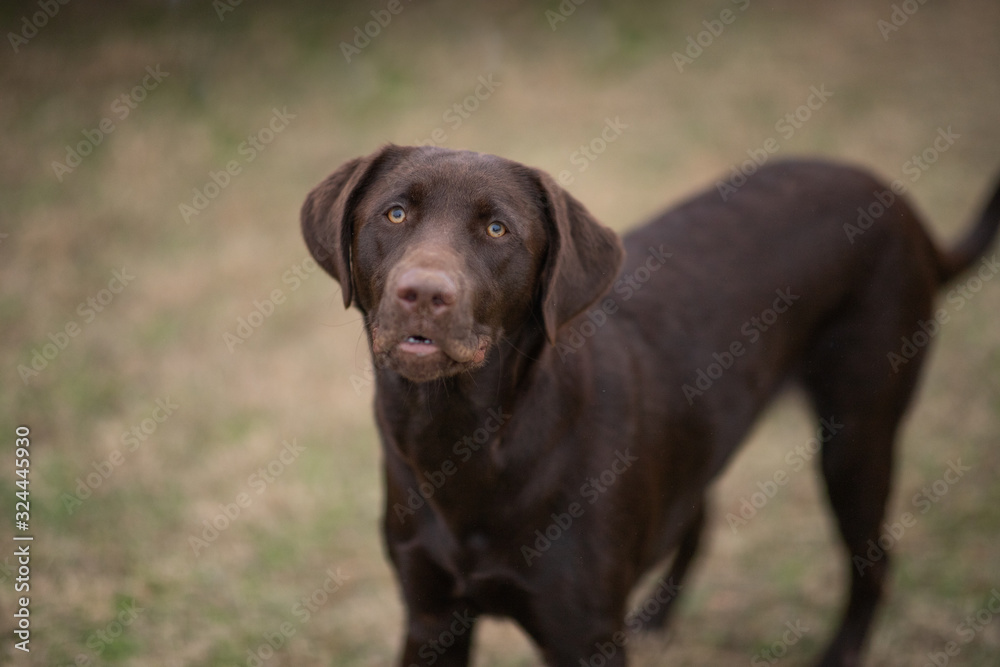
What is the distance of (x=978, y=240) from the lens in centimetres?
367

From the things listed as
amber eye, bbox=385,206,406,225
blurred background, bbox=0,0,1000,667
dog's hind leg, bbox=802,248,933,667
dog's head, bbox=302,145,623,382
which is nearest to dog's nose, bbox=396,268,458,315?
dog's head, bbox=302,145,623,382

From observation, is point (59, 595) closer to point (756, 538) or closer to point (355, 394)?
point (355, 394)

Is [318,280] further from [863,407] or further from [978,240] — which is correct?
[978,240]

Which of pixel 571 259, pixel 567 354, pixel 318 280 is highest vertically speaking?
pixel 571 259

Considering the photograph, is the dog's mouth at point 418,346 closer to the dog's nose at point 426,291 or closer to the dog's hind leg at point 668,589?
the dog's nose at point 426,291

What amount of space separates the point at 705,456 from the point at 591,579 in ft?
2.39

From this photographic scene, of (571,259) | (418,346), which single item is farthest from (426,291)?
(571,259)

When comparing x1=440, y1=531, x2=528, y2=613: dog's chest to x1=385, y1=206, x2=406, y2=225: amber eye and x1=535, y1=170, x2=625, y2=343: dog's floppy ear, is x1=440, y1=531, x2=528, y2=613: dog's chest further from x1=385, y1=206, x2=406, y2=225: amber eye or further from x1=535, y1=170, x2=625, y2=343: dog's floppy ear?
x1=385, y1=206, x2=406, y2=225: amber eye

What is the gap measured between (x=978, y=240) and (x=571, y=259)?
2207 millimetres

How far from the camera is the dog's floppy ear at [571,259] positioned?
7.77 ft

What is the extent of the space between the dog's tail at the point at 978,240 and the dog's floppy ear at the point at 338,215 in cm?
242

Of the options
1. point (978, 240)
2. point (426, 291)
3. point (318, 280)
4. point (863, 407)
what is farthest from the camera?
point (318, 280)

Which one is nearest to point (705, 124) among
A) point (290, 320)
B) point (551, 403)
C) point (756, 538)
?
point (290, 320)

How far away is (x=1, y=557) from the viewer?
379 cm
